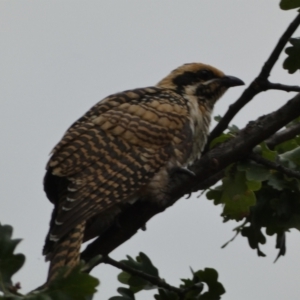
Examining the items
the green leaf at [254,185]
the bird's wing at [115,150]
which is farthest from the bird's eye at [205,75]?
the green leaf at [254,185]

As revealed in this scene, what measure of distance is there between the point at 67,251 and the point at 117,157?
0.99m

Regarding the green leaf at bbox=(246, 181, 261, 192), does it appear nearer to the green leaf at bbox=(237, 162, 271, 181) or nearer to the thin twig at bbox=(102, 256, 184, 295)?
the green leaf at bbox=(237, 162, 271, 181)

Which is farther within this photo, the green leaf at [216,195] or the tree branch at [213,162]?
the green leaf at [216,195]

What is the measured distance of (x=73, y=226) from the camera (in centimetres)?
435

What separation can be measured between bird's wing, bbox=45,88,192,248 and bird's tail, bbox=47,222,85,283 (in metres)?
0.05

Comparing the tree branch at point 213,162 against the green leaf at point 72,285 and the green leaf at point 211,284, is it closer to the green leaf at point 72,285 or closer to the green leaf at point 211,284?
the green leaf at point 211,284

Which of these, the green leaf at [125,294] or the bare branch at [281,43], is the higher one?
the bare branch at [281,43]

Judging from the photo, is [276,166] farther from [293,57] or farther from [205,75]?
[205,75]

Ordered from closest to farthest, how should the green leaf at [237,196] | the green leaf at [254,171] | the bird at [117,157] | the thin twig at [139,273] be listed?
the thin twig at [139,273] < the green leaf at [254,171] < the green leaf at [237,196] < the bird at [117,157]

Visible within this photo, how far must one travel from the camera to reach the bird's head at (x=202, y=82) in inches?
245

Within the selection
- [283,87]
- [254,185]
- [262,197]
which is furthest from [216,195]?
[283,87]

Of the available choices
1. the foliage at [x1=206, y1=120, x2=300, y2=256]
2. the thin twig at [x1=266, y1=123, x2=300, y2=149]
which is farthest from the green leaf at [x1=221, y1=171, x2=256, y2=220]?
the thin twig at [x1=266, y1=123, x2=300, y2=149]

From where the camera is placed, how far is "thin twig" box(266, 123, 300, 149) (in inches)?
181

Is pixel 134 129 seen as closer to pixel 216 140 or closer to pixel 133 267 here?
pixel 216 140
